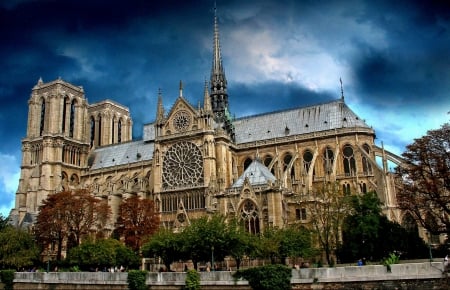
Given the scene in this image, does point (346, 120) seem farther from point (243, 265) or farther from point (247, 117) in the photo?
point (243, 265)

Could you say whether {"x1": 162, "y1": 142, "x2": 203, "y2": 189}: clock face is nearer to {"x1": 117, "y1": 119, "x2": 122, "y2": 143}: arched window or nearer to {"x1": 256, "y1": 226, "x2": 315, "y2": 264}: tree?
{"x1": 256, "y1": 226, "x2": 315, "y2": 264}: tree

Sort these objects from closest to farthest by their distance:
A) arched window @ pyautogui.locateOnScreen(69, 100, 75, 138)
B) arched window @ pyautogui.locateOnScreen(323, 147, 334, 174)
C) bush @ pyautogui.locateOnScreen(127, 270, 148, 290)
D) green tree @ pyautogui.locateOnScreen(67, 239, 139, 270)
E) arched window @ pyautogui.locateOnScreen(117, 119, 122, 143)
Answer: bush @ pyautogui.locateOnScreen(127, 270, 148, 290), green tree @ pyautogui.locateOnScreen(67, 239, 139, 270), arched window @ pyautogui.locateOnScreen(323, 147, 334, 174), arched window @ pyautogui.locateOnScreen(69, 100, 75, 138), arched window @ pyautogui.locateOnScreen(117, 119, 122, 143)

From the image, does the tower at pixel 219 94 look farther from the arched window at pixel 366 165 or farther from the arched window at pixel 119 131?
the arched window at pixel 119 131

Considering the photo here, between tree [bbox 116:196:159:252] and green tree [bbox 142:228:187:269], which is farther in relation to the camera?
tree [bbox 116:196:159:252]

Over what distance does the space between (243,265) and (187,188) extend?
2190cm

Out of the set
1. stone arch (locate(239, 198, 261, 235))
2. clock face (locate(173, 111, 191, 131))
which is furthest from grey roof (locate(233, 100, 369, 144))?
stone arch (locate(239, 198, 261, 235))

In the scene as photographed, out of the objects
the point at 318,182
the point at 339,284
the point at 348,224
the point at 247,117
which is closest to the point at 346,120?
the point at 318,182

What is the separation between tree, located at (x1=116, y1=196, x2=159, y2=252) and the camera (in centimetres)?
5634

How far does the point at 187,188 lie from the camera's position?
63.2m

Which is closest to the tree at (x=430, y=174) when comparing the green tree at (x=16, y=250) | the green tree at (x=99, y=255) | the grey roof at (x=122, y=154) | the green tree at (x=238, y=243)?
the green tree at (x=238, y=243)

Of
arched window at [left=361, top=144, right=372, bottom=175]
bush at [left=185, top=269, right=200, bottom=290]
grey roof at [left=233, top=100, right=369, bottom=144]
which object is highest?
grey roof at [left=233, top=100, right=369, bottom=144]

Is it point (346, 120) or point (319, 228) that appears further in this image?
point (346, 120)

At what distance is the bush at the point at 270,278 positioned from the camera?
29.8 m

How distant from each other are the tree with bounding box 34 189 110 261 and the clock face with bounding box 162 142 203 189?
10032 millimetres
